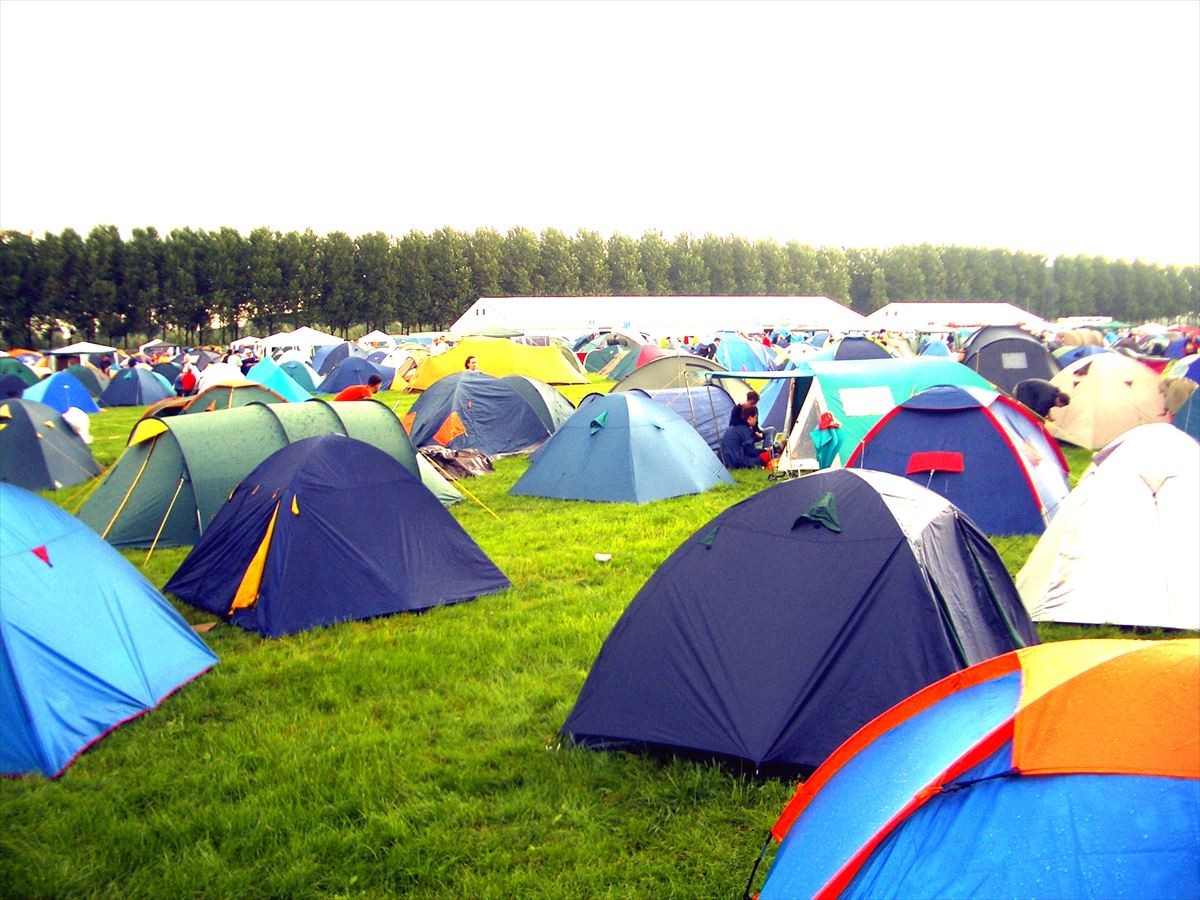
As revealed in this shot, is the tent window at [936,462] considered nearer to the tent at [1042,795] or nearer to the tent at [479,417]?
the tent at [1042,795]

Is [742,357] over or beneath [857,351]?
beneath

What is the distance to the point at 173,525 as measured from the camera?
399 inches

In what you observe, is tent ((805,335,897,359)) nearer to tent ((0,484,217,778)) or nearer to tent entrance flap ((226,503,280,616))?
tent entrance flap ((226,503,280,616))

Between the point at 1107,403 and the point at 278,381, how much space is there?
18.5 meters

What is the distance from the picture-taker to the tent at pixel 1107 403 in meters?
15.6

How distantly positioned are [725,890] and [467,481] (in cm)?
1038

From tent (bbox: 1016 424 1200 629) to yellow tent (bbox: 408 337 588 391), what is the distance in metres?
19.5

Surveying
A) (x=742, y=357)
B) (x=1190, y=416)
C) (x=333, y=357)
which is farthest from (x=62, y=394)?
(x=1190, y=416)

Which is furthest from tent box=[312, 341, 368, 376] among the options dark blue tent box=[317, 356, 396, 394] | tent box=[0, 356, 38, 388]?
tent box=[0, 356, 38, 388]

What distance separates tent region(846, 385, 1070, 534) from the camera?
31.4ft

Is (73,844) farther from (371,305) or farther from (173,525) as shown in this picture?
(371,305)

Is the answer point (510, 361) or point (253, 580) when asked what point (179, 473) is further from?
point (510, 361)

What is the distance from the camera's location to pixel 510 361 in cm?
2606

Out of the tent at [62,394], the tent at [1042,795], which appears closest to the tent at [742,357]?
the tent at [62,394]
